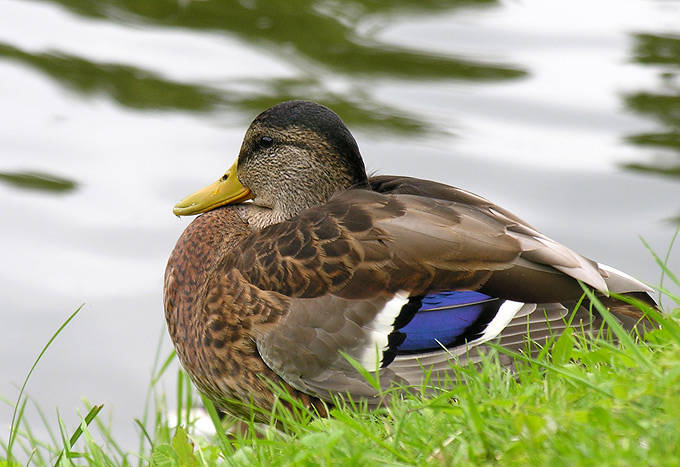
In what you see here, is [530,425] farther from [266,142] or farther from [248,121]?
[248,121]

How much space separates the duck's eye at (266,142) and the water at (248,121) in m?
1.84

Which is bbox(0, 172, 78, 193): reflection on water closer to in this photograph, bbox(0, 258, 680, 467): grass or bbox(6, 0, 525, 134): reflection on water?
bbox(6, 0, 525, 134): reflection on water

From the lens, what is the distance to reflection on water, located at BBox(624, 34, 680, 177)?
663 cm

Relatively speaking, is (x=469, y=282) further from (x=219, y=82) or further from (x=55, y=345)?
Result: (x=219, y=82)

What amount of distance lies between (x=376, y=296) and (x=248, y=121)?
389 cm

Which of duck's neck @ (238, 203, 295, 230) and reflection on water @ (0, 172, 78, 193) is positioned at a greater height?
duck's neck @ (238, 203, 295, 230)

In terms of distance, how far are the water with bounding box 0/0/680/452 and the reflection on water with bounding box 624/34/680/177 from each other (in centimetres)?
1

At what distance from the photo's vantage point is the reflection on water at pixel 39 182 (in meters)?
6.44

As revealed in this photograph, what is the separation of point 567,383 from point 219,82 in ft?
18.1

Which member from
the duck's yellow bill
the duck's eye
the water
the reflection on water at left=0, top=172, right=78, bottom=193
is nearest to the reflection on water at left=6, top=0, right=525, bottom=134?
the water

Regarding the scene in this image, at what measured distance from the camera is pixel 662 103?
696cm

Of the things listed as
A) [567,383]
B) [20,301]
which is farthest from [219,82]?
[567,383]

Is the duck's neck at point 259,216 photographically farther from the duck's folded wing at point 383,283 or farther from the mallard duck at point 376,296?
the duck's folded wing at point 383,283

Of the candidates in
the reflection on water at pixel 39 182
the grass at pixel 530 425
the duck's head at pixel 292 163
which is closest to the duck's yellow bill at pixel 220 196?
the duck's head at pixel 292 163
